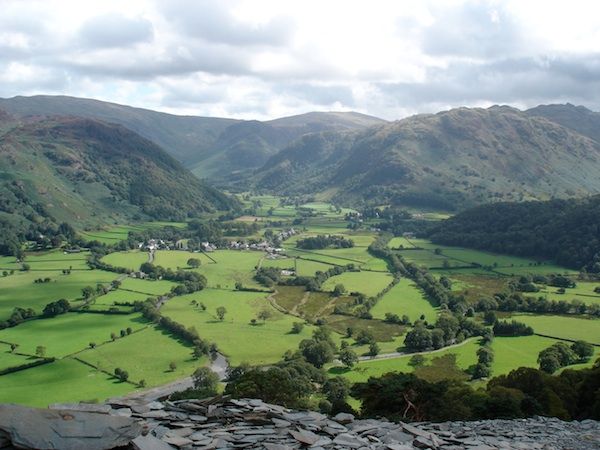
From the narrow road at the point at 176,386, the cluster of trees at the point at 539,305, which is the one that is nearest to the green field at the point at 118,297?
the narrow road at the point at 176,386

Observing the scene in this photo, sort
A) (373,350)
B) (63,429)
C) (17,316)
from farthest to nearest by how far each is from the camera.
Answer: (17,316) → (373,350) → (63,429)

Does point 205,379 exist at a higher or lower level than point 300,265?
lower

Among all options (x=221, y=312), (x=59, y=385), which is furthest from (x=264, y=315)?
(x=59, y=385)

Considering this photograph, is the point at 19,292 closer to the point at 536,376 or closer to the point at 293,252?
the point at 293,252

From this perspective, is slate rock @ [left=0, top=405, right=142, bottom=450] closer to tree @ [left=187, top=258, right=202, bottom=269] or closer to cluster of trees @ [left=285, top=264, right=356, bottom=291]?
cluster of trees @ [left=285, top=264, right=356, bottom=291]

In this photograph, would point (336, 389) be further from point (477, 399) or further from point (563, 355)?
→ point (563, 355)

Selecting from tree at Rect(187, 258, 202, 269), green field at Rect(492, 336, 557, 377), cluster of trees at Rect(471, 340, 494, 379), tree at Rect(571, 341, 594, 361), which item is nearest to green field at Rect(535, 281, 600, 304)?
green field at Rect(492, 336, 557, 377)

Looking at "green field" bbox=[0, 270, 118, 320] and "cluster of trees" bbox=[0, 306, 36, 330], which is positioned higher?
"green field" bbox=[0, 270, 118, 320]

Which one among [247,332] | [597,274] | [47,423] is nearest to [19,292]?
[247,332]
